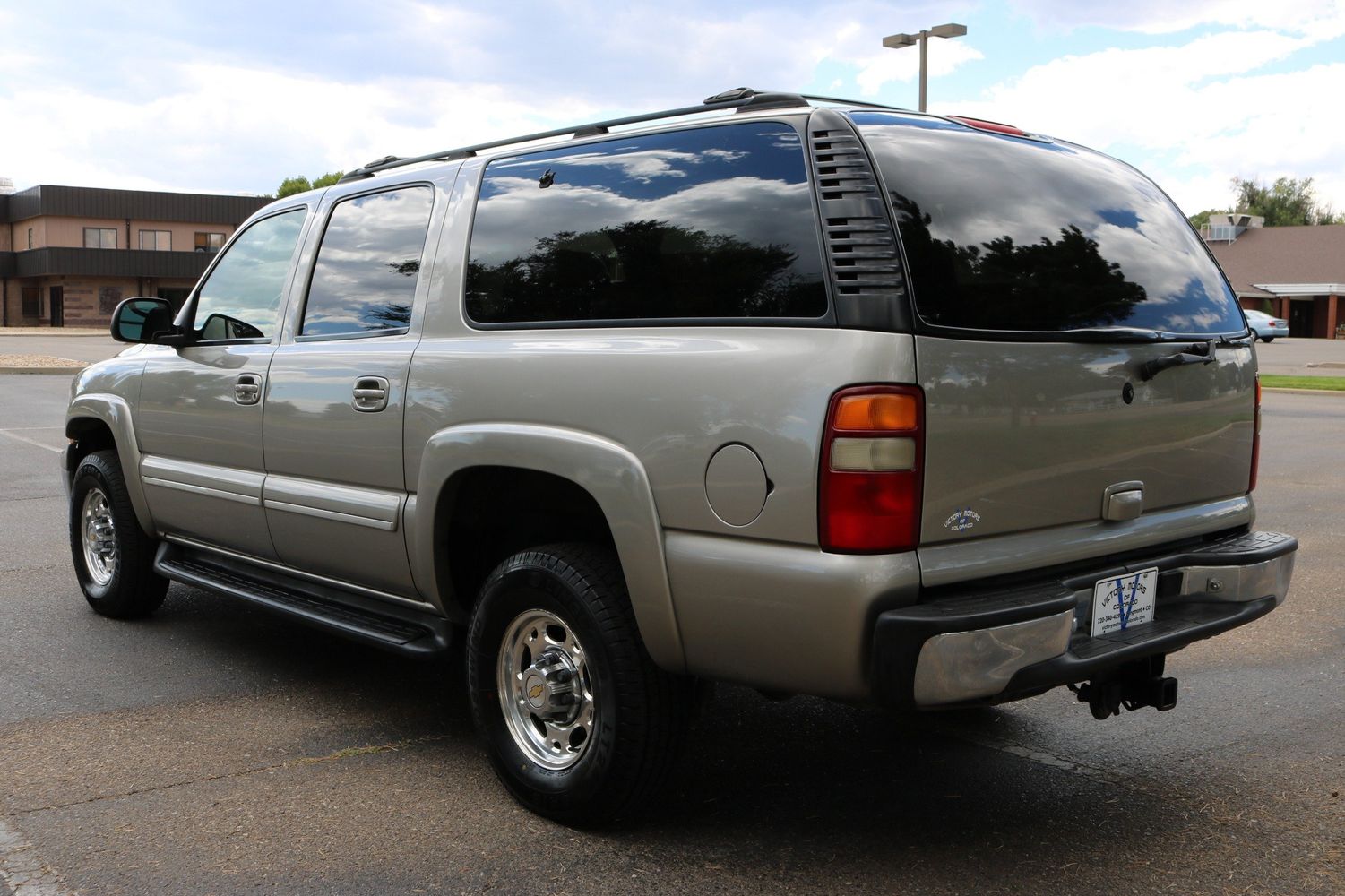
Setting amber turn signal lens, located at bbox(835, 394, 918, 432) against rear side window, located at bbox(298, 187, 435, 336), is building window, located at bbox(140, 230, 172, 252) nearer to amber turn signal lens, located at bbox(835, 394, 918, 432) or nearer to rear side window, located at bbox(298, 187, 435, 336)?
rear side window, located at bbox(298, 187, 435, 336)

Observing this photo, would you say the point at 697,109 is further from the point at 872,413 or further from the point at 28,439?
the point at 28,439

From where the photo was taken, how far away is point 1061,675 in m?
3.25

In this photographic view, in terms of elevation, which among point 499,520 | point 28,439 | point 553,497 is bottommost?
point 28,439

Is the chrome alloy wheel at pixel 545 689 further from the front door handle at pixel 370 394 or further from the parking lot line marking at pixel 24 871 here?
the parking lot line marking at pixel 24 871

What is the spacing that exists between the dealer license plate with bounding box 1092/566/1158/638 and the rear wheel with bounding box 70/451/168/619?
4425mm

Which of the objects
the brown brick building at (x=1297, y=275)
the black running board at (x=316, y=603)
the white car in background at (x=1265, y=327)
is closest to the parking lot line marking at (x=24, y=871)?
the black running board at (x=316, y=603)

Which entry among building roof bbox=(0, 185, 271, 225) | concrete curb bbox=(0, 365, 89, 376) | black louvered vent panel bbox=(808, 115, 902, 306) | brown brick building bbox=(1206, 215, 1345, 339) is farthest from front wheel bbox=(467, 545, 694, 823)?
brown brick building bbox=(1206, 215, 1345, 339)

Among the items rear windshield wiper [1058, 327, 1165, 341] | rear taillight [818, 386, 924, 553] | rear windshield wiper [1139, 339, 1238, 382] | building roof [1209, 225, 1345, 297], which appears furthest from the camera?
building roof [1209, 225, 1345, 297]

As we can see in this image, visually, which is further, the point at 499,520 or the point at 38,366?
the point at 38,366

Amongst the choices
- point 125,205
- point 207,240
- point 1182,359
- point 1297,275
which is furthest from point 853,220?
point 1297,275

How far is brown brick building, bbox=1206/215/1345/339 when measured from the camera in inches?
2534

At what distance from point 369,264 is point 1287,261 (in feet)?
240

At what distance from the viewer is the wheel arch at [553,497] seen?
11.2 ft

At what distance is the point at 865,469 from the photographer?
3086 millimetres
